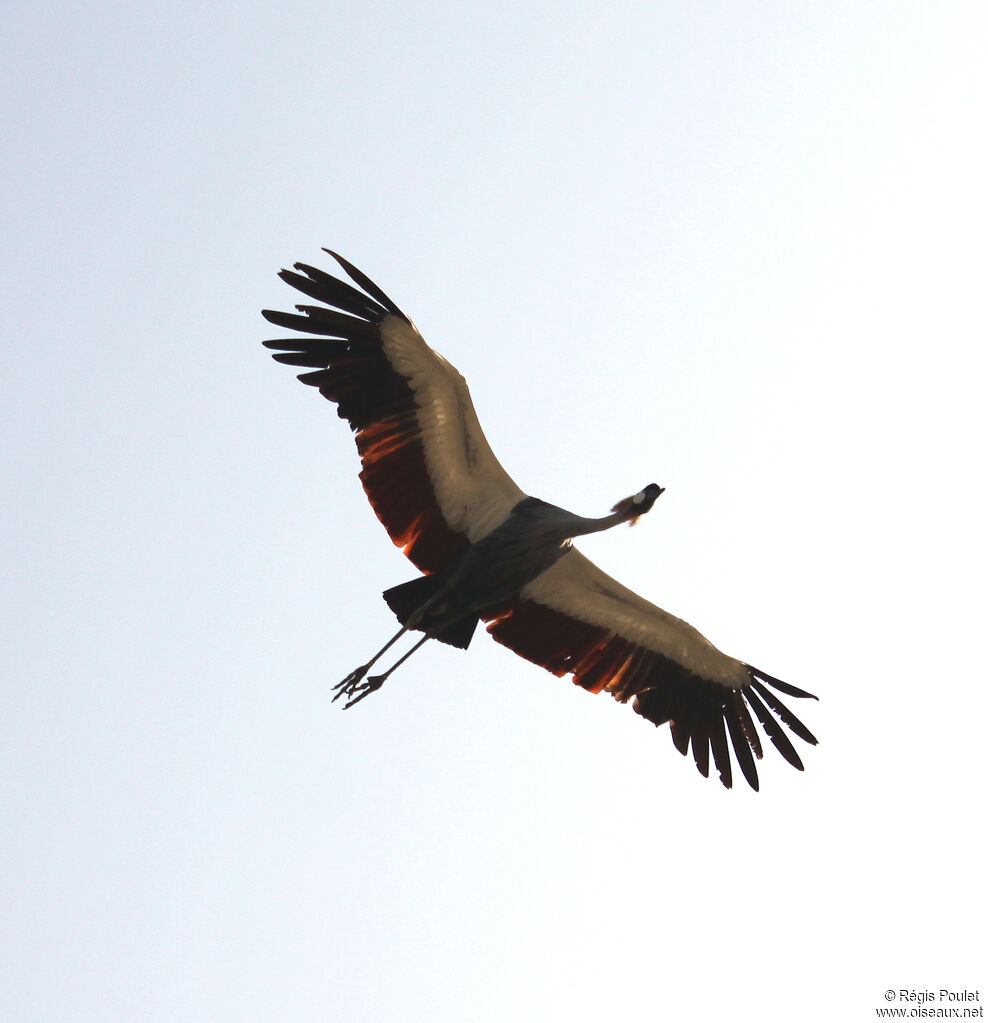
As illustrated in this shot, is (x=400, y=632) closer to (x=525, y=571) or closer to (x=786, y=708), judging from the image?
(x=525, y=571)

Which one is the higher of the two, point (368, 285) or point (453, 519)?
point (368, 285)

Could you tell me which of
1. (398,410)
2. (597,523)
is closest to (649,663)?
(597,523)

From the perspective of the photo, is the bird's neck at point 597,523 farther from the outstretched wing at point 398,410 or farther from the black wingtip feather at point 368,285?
the black wingtip feather at point 368,285

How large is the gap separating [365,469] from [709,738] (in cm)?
484

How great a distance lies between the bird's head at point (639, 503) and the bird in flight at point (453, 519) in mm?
12

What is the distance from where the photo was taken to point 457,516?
15.0 meters

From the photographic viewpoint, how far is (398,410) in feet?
47.8

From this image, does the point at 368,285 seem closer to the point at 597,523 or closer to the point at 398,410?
the point at 398,410

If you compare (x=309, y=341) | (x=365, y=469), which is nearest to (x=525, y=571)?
(x=365, y=469)

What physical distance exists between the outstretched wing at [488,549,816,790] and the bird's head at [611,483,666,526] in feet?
4.30

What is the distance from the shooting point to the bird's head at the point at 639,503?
14453 mm

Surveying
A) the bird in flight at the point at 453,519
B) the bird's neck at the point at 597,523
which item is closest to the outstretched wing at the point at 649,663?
the bird in flight at the point at 453,519

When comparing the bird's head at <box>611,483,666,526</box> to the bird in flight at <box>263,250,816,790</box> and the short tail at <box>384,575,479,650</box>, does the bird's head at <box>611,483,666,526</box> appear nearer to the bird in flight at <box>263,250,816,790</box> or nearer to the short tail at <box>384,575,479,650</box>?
the bird in flight at <box>263,250,816,790</box>

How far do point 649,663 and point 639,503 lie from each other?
2.51 metres
